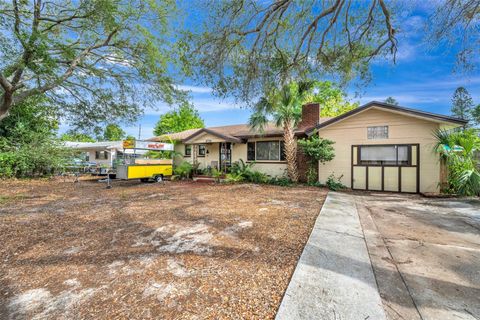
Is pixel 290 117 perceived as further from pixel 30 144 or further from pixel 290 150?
pixel 30 144

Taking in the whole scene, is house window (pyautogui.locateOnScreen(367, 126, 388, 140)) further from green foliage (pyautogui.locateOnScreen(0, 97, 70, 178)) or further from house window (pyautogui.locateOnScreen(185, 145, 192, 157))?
green foliage (pyautogui.locateOnScreen(0, 97, 70, 178))

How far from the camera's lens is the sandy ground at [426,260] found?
89.0 inches

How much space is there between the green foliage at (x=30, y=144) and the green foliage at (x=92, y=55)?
2612mm

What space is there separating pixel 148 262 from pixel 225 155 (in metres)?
12.7

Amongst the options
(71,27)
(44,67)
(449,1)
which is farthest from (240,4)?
(71,27)

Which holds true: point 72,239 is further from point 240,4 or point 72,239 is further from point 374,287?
point 240,4

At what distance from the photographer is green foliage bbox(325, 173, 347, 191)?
428 inches

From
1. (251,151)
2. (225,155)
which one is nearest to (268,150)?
(251,151)

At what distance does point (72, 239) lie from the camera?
419 cm

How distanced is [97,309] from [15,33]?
11.1 m

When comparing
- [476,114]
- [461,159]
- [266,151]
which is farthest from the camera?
[476,114]

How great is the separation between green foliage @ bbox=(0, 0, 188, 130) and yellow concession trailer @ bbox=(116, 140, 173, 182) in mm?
1823

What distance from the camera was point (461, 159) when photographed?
861cm

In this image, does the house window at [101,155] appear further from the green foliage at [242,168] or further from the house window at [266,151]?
the house window at [266,151]
